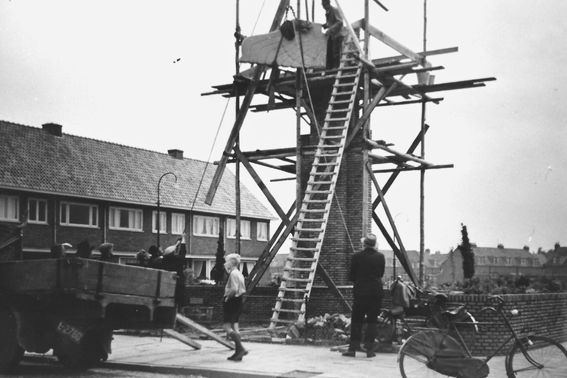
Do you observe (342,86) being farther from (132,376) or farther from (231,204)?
(231,204)

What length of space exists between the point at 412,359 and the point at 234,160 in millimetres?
12030

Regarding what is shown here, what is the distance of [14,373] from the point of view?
10.8 meters

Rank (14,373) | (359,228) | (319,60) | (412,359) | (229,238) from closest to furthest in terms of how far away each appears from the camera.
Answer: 1. (412,359)
2. (14,373)
3. (319,60)
4. (359,228)
5. (229,238)

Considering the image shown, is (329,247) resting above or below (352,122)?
below

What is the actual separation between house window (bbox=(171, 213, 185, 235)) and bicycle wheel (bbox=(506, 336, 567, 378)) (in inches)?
1674

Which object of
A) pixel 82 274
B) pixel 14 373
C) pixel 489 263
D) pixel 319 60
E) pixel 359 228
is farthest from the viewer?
pixel 489 263

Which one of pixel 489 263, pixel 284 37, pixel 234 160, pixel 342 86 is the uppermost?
pixel 284 37

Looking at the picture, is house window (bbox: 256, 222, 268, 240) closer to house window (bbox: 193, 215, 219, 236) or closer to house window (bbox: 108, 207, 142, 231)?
house window (bbox: 193, 215, 219, 236)

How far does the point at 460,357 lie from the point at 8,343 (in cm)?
620

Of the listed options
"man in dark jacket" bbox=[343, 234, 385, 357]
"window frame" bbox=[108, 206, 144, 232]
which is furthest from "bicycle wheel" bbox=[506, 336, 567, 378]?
"window frame" bbox=[108, 206, 144, 232]

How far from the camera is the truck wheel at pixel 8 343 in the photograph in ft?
35.0

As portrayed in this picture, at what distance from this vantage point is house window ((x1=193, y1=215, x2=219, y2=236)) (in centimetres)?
5225

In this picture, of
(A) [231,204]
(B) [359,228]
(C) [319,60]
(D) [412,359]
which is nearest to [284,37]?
(C) [319,60]

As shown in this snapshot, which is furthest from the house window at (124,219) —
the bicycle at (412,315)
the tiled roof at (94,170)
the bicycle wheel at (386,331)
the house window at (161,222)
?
the bicycle wheel at (386,331)
